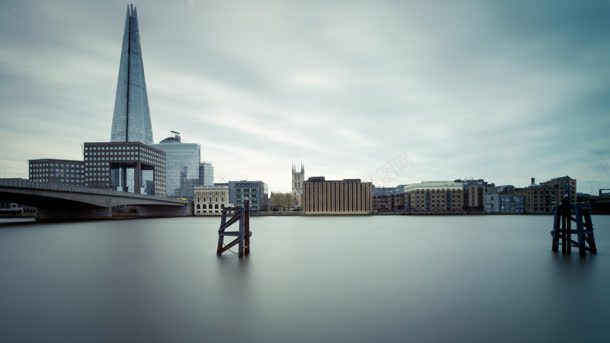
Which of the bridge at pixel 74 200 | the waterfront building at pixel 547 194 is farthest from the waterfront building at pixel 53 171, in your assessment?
the waterfront building at pixel 547 194

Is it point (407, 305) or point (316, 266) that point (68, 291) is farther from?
point (407, 305)

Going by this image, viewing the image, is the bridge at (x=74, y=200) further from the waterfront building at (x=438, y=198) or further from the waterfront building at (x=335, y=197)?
the waterfront building at (x=438, y=198)

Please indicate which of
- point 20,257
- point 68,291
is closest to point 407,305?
point 68,291

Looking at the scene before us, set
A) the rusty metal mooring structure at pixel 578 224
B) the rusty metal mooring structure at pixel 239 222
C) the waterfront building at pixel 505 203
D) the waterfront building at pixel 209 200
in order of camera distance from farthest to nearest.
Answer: the waterfront building at pixel 505 203, the waterfront building at pixel 209 200, the rusty metal mooring structure at pixel 578 224, the rusty metal mooring structure at pixel 239 222

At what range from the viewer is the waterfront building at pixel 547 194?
164 metres

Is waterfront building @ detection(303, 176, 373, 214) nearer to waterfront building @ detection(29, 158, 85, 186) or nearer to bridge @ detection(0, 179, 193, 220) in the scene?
bridge @ detection(0, 179, 193, 220)

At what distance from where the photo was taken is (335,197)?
178500 mm

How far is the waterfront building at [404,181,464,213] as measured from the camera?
174 metres

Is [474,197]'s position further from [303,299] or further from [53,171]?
[53,171]

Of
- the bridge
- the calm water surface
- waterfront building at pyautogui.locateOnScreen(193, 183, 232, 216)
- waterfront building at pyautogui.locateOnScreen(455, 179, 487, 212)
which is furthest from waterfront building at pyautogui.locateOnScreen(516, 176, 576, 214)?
the calm water surface

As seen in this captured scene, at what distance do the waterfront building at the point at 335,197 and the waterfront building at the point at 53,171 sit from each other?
126 m

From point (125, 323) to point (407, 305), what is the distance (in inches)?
400

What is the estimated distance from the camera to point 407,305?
12.7 m

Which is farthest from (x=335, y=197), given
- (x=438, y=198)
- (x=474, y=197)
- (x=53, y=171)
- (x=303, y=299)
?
(x=303, y=299)
